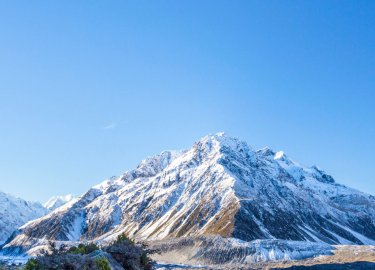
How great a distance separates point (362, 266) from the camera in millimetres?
191625

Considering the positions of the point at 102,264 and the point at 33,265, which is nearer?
the point at 33,265

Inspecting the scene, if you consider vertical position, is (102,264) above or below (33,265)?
below

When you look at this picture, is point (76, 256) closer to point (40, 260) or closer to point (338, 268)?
point (40, 260)

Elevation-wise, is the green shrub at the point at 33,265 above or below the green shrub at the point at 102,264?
above

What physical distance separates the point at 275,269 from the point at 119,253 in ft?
570

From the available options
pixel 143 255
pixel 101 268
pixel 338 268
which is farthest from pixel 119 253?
pixel 338 268

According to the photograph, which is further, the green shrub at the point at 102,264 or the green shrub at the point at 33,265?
the green shrub at the point at 102,264

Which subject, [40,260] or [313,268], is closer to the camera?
[40,260]

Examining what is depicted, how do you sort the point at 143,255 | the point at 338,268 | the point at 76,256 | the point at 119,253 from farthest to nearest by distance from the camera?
the point at 338,268, the point at 143,255, the point at 119,253, the point at 76,256

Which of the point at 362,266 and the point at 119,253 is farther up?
the point at 119,253

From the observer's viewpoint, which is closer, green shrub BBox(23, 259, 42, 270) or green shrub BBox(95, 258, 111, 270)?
green shrub BBox(23, 259, 42, 270)

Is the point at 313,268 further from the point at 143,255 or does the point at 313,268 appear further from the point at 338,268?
the point at 143,255

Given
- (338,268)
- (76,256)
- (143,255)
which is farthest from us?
(338,268)

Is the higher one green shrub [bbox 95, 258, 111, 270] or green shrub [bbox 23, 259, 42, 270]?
green shrub [bbox 23, 259, 42, 270]
